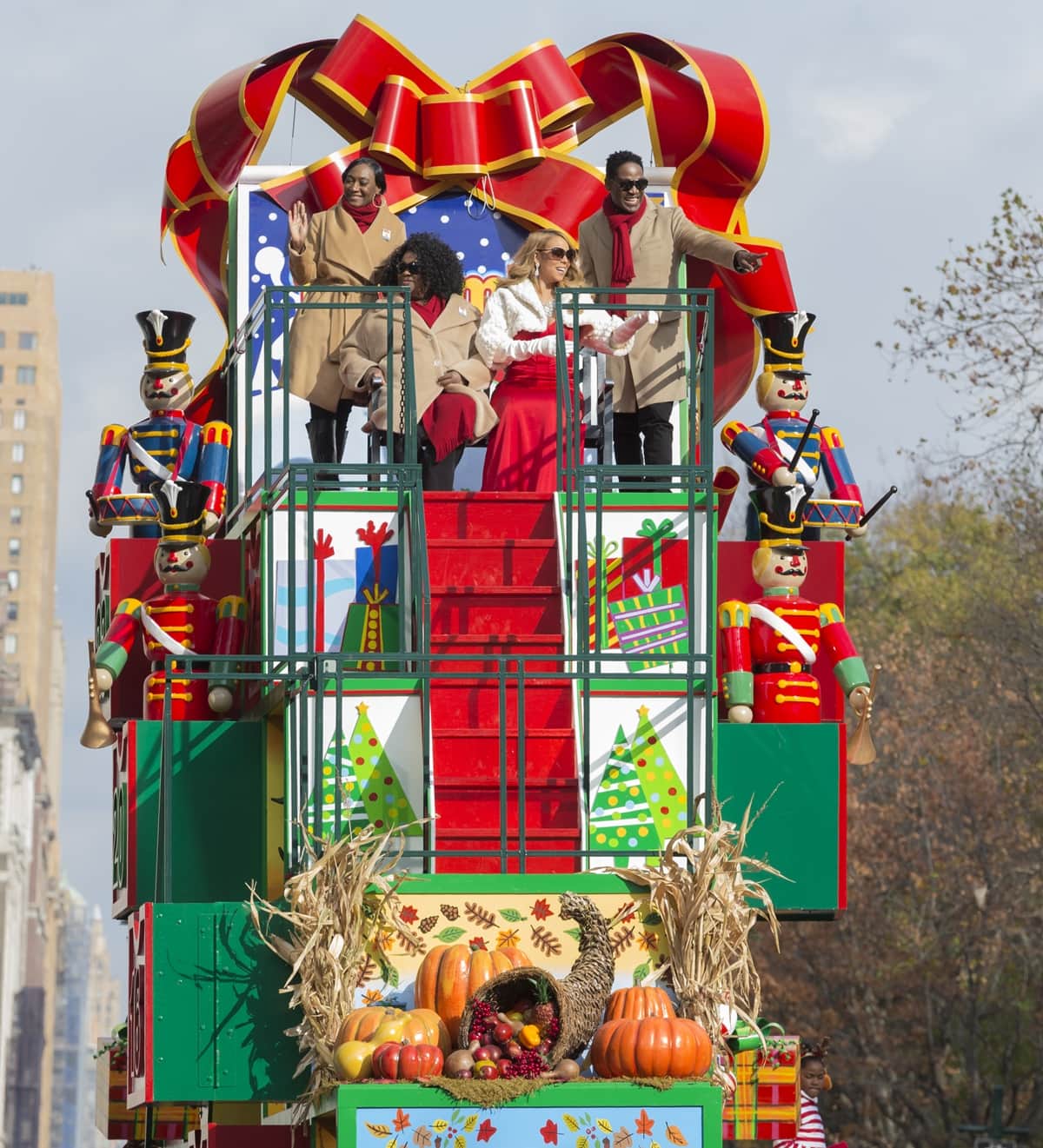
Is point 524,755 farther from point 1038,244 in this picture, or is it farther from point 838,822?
point 1038,244

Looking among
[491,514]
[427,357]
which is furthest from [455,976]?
[427,357]

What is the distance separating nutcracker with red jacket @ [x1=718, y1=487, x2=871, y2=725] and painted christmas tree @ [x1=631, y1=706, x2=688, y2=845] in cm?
145

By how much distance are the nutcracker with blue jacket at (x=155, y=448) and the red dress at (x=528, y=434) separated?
1749 mm

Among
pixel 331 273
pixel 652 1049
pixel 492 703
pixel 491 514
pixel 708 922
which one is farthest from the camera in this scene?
pixel 331 273

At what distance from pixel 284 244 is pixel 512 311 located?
2994 millimetres

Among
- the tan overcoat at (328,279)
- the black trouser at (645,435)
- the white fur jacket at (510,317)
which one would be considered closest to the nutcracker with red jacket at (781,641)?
the black trouser at (645,435)

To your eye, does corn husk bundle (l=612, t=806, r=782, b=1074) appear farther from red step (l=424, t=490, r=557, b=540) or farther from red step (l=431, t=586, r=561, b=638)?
red step (l=424, t=490, r=557, b=540)

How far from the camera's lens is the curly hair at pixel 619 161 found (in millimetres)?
15023

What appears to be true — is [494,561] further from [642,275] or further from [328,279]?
[328,279]

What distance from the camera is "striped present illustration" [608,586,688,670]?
1277cm

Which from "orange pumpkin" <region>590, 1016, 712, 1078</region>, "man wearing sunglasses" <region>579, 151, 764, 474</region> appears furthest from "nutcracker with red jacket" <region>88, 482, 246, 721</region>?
"orange pumpkin" <region>590, 1016, 712, 1078</region>

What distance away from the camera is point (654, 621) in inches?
504

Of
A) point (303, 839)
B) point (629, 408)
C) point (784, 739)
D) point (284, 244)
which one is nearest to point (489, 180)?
point (284, 244)

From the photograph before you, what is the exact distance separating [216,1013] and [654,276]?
5.59 metres
